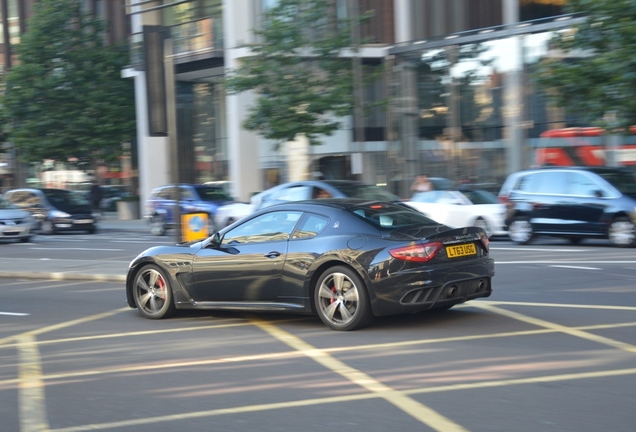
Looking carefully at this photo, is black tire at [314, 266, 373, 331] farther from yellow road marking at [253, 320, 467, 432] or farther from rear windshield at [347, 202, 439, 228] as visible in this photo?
rear windshield at [347, 202, 439, 228]

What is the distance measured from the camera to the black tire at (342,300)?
8406mm

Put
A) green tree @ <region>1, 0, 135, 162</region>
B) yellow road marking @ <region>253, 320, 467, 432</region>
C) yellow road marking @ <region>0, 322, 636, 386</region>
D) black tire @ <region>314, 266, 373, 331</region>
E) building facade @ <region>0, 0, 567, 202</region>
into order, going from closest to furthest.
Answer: yellow road marking @ <region>253, 320, 467, 432</region>, yellow road marking @ <region>0, 322, 636, 386</region>, black tire @ <region>314, 266, 373, 331</region>, building facade @ <region>0, 0, 567, 202</region>, green tree @ <region>1, 0, 135, 162</region>

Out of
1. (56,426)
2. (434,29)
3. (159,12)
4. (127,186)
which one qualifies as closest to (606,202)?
(56,426)

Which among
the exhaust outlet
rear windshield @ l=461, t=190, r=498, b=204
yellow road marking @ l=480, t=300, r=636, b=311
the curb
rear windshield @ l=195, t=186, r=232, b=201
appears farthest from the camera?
rear windshield @ l=195, t=186, r=232, b=201

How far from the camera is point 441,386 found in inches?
246

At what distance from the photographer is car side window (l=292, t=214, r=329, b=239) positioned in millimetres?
8898

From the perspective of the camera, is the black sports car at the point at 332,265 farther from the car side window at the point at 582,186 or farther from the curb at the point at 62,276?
the car side window at the point at 582,186

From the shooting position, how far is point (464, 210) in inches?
827

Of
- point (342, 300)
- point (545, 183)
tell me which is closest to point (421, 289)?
point (342, 300)

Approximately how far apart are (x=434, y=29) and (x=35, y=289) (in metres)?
23.4

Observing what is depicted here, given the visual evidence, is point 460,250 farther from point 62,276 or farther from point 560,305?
point 62,276

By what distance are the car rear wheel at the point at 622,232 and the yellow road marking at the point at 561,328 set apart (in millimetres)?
8422

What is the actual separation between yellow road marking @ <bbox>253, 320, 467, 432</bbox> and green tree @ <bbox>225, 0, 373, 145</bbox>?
1941 cm

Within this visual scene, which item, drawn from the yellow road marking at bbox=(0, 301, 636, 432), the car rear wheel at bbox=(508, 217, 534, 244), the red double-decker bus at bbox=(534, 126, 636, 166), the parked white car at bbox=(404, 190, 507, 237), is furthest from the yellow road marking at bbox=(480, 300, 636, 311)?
the red double-decker bus at bbox=(534, 126, 636, 166)
